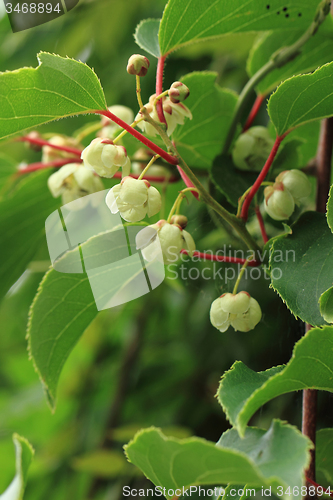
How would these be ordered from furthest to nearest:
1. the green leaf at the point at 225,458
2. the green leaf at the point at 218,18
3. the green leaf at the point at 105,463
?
the green leaf at the point at 105,463
the green leaf at the point at 218,18
the green leaf at the point at 225,458

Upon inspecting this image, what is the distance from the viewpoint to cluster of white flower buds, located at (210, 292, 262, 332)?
0.55 metres

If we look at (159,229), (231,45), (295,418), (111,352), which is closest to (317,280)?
(159,229)

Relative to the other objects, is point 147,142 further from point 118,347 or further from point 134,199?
point 118,347

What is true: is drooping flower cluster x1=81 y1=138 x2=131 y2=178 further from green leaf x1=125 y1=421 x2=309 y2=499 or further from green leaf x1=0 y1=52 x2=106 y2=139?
green leaf x1=125 y1=421 x2=309 y2=499

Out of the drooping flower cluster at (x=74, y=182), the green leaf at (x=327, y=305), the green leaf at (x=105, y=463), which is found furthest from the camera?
the green leaf at (x=105, y=463)

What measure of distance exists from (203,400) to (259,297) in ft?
2.42

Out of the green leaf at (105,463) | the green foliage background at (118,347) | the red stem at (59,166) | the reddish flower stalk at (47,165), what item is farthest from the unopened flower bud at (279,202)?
the green leaf at (105,463)

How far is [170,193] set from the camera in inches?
32.1

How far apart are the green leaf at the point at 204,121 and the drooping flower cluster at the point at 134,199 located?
26 centimetres

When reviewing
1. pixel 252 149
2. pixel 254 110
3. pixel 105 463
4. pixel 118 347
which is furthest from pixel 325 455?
pixel 118 347

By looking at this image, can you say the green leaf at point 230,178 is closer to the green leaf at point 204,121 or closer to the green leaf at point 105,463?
the green leaf at point 204,121

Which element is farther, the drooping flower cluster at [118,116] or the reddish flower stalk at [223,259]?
the drooping flower cluster at [118,116]

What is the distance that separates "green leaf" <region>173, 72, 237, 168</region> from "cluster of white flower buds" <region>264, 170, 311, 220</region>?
20cm

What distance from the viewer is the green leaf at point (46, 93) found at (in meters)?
0.48
